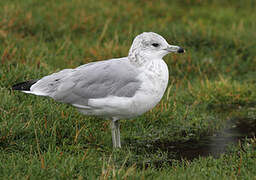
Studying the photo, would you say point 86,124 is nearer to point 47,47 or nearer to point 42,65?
point 42,65

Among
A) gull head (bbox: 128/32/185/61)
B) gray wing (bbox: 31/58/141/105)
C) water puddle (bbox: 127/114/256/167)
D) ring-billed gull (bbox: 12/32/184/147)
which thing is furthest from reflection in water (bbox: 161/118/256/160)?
gull head (bbox: 128/32/185/61)

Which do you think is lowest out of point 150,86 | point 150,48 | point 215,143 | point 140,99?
point 215,143

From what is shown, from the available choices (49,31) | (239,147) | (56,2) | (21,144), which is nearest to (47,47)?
(49,31)

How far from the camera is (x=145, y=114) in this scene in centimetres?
594

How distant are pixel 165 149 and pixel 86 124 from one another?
1.00 meters

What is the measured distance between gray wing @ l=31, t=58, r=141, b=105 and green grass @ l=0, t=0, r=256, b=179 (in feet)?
1.12

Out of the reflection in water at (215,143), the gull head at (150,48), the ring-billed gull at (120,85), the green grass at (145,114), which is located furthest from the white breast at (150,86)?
the reflection in water at (215,143)

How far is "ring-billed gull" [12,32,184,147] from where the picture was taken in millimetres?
4789

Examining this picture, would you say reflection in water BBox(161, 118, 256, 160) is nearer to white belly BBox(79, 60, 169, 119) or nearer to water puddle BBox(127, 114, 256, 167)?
water puddle BBox(127, 114, 256, 167)

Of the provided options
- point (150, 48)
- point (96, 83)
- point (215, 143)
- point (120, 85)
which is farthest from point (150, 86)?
point (215, 143)

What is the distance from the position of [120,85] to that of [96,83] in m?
0.28

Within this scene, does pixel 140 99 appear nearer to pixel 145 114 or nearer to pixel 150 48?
pixel 150 48

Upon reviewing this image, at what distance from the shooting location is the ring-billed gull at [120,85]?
4.79 m

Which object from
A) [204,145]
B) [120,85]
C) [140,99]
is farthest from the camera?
[204,145]
